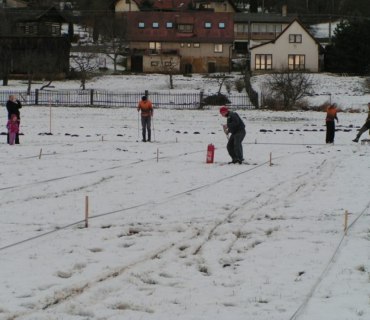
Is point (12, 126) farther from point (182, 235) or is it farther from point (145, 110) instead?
point (182, 235)

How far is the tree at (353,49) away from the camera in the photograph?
71312 mm

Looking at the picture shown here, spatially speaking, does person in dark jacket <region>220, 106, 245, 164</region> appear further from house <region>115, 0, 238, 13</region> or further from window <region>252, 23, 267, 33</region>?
house <region>115, 0, 238, 13</region>

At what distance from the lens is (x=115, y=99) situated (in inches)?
2095

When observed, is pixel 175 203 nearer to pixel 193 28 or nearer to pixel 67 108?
pixel 67 108

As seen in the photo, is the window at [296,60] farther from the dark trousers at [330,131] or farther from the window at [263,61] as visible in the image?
the dark trousers at [330,131]

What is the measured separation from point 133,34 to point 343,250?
74.3 meters

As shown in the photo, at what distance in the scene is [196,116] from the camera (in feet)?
132

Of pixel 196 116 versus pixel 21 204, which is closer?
pixel 21 204

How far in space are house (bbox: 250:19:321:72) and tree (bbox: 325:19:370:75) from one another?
3052 mm

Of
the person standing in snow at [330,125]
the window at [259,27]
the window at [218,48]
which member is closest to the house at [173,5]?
the window at [259,27]

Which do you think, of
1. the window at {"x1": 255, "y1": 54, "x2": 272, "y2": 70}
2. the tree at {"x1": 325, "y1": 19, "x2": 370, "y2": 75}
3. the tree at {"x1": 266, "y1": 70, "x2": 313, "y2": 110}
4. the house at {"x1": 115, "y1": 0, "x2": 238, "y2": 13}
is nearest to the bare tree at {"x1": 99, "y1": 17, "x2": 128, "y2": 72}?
the house at {"x1": 115, "y1": 0, "x2": 238, "y2": 13}

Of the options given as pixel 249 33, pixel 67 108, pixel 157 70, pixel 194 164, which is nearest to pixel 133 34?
pixel 157 70

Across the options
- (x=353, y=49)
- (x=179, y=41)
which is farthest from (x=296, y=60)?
(x=179, y=41)

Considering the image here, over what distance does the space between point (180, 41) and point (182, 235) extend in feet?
239
